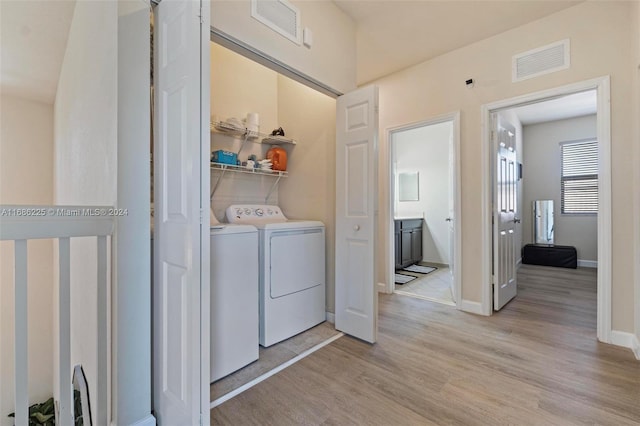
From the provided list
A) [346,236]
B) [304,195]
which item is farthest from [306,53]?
[346,236]

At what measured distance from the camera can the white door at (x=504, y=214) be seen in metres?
2.88

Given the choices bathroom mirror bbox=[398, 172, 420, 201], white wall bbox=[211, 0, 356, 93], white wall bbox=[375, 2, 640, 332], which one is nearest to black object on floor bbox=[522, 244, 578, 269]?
bathroom mirror bbox=[398, 172, 420, 201]

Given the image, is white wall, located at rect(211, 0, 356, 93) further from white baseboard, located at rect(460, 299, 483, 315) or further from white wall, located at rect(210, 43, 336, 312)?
white baseboard, located at rect(460, 299, 483, 315)

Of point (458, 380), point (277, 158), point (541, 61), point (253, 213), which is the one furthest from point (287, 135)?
point (458, 380)

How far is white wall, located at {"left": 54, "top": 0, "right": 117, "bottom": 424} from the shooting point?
4.56 ft

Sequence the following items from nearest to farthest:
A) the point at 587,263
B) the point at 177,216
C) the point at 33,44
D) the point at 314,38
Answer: the point at 177,216 < the point at 314,38 < the point at 33,44 < the point at 587,263

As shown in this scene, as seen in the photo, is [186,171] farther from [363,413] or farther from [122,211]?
[363,413]

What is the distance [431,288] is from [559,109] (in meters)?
4.04

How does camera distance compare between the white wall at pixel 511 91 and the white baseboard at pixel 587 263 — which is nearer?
the white wall at pixel 511 91

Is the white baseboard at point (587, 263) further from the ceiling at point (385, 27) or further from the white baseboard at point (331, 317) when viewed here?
the white baseboard at point (331, 317)

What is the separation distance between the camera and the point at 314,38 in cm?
220

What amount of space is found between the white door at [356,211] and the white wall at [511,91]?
1.27 meters

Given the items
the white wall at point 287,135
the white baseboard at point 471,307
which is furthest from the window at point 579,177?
the white wall at point 287,135

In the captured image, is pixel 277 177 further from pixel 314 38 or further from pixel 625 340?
pixel 625 340
